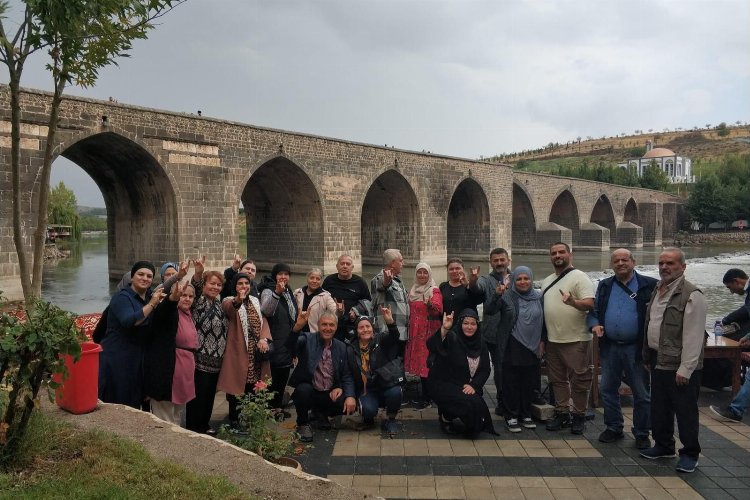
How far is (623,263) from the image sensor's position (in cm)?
402

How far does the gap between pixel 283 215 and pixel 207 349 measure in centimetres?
1758

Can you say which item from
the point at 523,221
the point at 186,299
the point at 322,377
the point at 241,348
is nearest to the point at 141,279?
the point at 186,299

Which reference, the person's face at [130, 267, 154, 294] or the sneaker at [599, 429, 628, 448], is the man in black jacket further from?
the sneaker at [599, 429, 628, 448]

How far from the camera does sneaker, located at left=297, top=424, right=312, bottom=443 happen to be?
4.08 m

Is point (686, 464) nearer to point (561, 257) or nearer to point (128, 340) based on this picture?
point (561, 257)

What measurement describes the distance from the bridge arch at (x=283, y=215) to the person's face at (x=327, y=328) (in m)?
14.1

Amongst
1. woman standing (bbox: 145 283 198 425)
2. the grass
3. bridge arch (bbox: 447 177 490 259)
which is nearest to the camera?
the grass

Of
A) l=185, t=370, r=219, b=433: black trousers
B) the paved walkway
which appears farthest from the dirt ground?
the paved walkway

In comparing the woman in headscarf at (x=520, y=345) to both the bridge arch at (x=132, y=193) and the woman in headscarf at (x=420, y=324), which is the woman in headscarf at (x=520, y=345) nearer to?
the woman in headscarf at (x=420, y=324)

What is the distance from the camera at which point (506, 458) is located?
378 centimetres

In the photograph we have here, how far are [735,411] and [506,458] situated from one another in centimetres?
220

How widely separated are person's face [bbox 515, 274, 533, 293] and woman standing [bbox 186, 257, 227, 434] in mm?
2423

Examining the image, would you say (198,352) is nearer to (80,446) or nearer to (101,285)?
(80,446)

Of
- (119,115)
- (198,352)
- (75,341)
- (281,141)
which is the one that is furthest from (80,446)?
(281,141)
